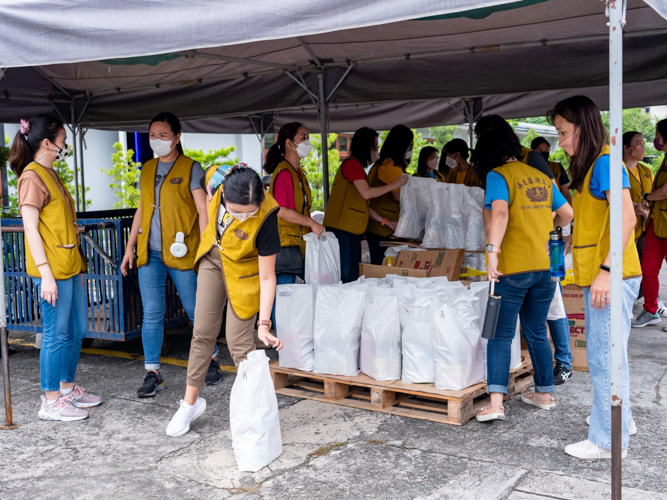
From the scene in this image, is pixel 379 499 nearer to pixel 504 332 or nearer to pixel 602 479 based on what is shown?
pixel 602 479

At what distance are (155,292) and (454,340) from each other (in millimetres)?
2021

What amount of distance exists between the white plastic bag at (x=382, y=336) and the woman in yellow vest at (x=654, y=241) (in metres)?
3.11

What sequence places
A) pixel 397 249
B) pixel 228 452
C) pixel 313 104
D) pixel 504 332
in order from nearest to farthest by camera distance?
pixel 228 452
pixel 504 332
pixel 397 249
pixel 313 104

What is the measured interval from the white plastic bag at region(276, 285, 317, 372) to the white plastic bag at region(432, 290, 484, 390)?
2.80 feet

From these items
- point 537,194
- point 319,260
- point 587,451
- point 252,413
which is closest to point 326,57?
point 319,260

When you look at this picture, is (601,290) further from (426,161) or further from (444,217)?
(426,161)

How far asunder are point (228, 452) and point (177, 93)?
499cm

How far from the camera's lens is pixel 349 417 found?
3830 mm

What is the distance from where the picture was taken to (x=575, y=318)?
473cm

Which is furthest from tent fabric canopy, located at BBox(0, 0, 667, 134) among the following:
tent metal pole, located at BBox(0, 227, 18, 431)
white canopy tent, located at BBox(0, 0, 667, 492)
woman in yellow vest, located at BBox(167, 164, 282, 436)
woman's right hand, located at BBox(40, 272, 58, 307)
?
tent metal pole, located at BBox(0, 227, 18, 431)

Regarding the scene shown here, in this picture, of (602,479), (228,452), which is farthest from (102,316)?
(602,479)

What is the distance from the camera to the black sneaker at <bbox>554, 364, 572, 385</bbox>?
4.27 metres

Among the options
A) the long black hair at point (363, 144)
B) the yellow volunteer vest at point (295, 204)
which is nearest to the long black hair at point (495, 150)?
the yellow volunteer vest at point (295, 204)

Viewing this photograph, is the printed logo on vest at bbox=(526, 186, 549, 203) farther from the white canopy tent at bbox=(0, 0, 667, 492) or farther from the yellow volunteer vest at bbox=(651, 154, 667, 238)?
the yellow volunteer vest at bbox=(651, 154, 667, 238)
